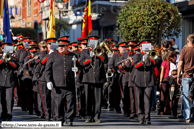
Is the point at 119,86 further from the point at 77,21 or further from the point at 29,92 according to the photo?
the point at 77,21

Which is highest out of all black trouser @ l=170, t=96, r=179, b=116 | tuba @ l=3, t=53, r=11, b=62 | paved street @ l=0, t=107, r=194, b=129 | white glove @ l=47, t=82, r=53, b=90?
tuba @ l=3, t=53, r=11, b=62

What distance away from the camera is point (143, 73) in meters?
9.77

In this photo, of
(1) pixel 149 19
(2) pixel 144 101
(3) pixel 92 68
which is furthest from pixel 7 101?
(1) pixel 149 19

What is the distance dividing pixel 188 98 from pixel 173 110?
1.18 meters

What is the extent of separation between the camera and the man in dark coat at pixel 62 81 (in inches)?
360

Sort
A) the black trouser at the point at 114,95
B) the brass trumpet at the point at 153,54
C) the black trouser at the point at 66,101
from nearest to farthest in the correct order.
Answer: the black trouser at the point at 66,101 → the brass trumpet at the point at 153,54 → the black trouser at the point at 114,95

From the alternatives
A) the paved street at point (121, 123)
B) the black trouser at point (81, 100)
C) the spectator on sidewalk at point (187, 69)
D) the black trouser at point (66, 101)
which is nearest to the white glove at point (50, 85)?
the black trouser at point (66, 101)

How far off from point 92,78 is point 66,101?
1088 mm

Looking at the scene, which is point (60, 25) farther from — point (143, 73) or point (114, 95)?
point (143, 73)

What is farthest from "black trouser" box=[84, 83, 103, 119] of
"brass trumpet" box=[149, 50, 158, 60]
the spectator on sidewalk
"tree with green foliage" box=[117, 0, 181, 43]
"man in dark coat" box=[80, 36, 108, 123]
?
"tree with green foliage" box=[117, 0, 181, 43]

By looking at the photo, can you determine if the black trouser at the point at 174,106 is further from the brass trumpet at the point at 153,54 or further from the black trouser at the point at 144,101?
the brass trumpet at the point at 153,54

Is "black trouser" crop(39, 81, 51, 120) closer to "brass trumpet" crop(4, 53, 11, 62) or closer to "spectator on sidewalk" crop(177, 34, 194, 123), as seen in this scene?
"brass trumpet" crop(4, 53, 11, 62)

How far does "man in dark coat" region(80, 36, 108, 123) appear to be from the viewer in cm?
997

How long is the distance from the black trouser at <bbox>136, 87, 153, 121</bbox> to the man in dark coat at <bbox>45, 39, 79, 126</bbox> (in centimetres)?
166
